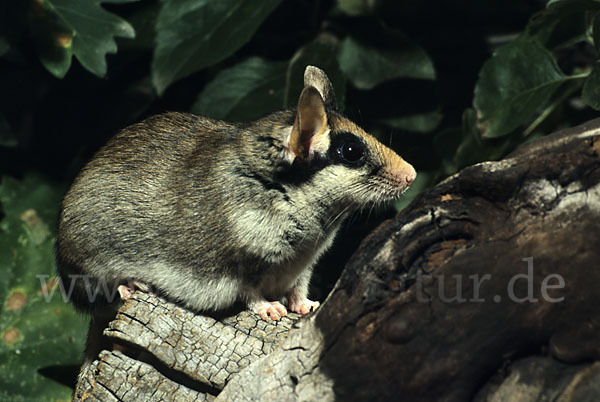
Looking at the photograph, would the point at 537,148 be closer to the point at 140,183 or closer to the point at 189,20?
the point at 140,183

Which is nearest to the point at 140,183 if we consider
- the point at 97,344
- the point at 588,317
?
the point at 97,344

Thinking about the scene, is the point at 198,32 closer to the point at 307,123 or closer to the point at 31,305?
the point at 307,123

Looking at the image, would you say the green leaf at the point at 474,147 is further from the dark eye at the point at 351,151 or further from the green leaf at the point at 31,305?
the green leaf at the point at 31,305

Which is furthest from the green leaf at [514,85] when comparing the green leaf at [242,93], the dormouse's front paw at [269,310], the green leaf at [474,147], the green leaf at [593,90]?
the dormouse's front paw at [269,310]

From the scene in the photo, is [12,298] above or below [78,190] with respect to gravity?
below

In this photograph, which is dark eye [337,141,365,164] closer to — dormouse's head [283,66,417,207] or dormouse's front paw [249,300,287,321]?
dormouse's head [283,66,417,207]

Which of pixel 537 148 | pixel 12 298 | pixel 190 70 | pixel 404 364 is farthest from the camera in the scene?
pixel 12 298
